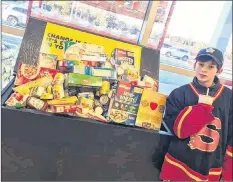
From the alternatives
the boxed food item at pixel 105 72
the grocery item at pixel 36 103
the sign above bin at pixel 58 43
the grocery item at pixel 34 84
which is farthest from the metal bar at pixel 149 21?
the grocery item at pixel 36 103

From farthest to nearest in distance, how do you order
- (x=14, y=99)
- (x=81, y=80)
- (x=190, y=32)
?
1. (x=190, y=32)
2. (x=81, y=80)
3. (x=14, y=99)

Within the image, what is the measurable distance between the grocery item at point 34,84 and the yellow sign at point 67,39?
0.65ft

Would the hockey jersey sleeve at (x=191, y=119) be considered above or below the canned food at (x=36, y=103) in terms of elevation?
above

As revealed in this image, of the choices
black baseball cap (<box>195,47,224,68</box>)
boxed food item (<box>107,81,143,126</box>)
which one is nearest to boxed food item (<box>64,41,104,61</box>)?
boxed food item (<box>107,81,143,126</box>)

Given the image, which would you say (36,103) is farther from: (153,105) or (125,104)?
(153,105)

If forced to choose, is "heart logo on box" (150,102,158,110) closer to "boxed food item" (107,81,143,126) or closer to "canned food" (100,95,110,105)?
"boxed food item" (107,81,143,126)

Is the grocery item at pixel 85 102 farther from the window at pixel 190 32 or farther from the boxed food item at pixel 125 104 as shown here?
the window at pixel 190 32

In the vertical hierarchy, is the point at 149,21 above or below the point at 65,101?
above

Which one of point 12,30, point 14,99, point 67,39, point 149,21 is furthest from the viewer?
point 149,21

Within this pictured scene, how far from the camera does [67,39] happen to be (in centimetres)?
139

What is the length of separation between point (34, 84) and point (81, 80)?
8.7 inches

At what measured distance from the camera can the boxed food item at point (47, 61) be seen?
123 centimetres

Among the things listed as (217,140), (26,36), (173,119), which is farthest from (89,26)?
(217,140)

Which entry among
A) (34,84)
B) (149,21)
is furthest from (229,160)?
(149,21)
